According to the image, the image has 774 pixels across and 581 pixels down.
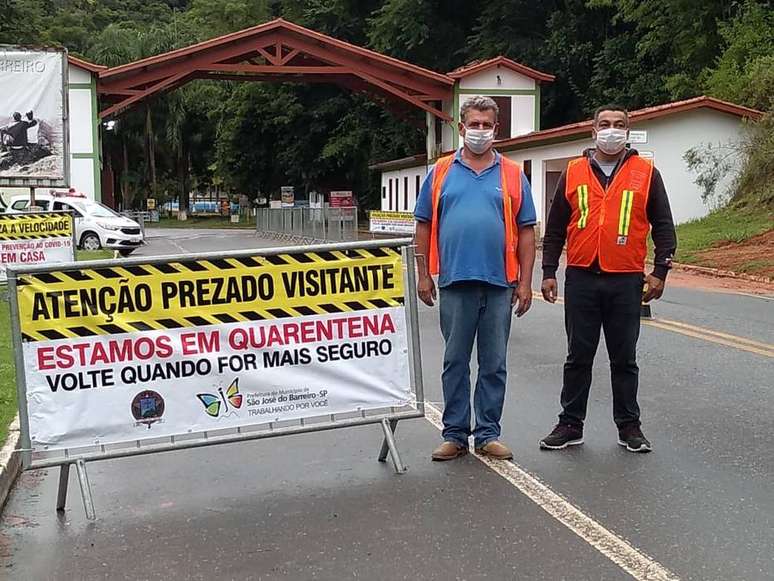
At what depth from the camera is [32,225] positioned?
1452 cm

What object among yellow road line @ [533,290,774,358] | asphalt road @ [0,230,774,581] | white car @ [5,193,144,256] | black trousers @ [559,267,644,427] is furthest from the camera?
white car @ [5,193,144,256]

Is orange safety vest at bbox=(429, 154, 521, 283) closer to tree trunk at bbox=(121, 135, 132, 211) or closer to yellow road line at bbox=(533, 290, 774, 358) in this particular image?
yellow road line at bbox=(533, 290, 774, 358)

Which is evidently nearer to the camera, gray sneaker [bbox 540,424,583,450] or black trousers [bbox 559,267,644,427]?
black trousers [bbox 559,267,644,427]

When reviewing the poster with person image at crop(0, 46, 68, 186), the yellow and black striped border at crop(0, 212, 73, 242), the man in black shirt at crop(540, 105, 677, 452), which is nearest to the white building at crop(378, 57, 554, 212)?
the poster with person image at crop(0, 46, 68, 186)

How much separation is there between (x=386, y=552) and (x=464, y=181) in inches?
90.2

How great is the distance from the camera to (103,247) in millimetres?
28344

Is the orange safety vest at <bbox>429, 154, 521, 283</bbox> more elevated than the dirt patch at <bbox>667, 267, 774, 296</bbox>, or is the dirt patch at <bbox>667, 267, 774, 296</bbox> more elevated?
the orange safety vest at <bbox>429, 154, 521, 283</bbox>

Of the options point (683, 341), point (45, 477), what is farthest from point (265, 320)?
point (683, 341)

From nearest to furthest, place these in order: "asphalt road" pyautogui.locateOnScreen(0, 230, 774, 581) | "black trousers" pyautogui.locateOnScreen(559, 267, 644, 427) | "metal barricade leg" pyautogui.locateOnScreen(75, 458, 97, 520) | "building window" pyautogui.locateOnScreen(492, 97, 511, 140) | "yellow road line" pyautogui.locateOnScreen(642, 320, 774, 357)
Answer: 1. "asphalt road" pyautogui.locateOnScreen(0, 230, 774, 581)
2. "metal barricade leg" pyautogui.locateOnScreen(75, 458, 97, 520)
3. "black trousers" pyautogui.locateOnScreen(559, 267, 644, 427)
4. "yellow road line" pyautogui.locateOnScreen(642, 320, 774, 357)
5. "building window" pyautogui.locateOnScreen(492, 97, 511, 140)

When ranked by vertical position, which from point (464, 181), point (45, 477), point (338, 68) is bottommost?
point (45, 477)

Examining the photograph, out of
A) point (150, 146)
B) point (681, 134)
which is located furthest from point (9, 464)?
point (150, 146)

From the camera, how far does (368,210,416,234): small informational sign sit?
89.4 ft

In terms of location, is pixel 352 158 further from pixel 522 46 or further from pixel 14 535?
pixel 14 535

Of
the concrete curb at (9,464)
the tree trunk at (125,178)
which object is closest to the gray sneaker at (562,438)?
the concrete curb at (9,464)
